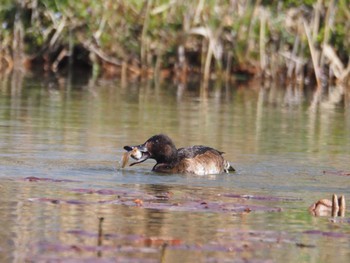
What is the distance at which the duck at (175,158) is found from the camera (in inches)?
490

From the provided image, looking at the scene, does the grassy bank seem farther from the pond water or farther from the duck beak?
the duck beak

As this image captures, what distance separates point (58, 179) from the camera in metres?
11.3

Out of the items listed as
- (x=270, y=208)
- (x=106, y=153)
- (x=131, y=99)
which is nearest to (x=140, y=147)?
(x=106, y=153)

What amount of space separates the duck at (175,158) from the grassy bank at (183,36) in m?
19.1

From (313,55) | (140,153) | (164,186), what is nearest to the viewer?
(164,186)

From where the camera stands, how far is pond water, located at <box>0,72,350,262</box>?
8.03m

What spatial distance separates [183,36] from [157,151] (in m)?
20.4

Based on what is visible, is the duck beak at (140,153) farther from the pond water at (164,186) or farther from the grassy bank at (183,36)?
the grassy bank at (183,36)

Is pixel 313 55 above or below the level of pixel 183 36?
below

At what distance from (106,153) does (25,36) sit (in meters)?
20.4

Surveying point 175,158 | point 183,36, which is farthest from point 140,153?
point 183,36

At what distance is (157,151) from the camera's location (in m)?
12.5

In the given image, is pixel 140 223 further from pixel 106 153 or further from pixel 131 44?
pixel 131 44

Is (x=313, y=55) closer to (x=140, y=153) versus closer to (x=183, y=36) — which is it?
(x=183, y=36)
